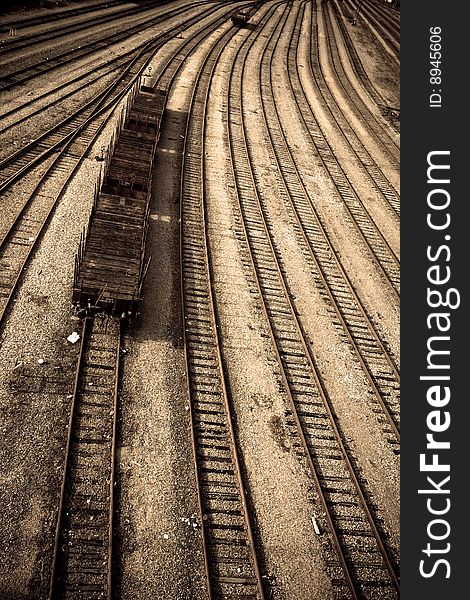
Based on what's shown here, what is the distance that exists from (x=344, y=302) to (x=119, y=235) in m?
7.66

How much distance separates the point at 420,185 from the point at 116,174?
10.8m

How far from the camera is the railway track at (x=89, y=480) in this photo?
300 inches

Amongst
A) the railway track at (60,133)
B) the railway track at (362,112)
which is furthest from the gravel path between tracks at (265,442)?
the railway track at (362,112)

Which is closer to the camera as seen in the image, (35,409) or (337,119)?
(35,409)

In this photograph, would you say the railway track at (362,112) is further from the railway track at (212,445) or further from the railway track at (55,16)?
the railway track at (55,16)

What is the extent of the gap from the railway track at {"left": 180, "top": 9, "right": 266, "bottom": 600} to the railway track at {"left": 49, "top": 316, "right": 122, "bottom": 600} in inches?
71.3

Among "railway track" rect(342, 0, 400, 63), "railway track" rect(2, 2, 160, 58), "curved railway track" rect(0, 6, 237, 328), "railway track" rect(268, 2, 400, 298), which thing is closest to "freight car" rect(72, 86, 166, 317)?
"curved railway track" rect(0, 6, 237, 328)

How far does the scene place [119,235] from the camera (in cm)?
1359

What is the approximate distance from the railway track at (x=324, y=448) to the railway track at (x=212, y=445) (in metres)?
1.67

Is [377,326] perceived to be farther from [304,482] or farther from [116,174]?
[116,174]

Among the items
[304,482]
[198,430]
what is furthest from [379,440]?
[198,430]

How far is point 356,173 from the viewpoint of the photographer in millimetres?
23359

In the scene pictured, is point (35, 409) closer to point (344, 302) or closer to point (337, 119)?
point (344, 302)

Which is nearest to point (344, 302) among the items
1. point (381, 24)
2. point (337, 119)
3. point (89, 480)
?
point (89, 480)
